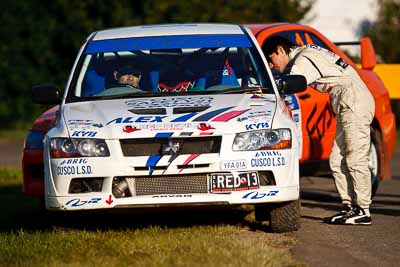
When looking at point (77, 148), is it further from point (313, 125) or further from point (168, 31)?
point (313, 125)

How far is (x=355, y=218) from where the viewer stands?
9.74 metres

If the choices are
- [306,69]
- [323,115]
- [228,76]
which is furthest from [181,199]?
[323,115]

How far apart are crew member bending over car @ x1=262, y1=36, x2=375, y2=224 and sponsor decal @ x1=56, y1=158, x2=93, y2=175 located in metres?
2.17

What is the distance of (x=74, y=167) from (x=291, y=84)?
1.98 meters

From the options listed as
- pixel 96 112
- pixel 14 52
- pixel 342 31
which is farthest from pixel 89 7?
pixel 96 112

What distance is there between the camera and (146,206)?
8.52m

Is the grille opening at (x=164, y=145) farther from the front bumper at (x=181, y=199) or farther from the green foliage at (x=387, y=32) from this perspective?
the green foliage at (x=387, y=32)

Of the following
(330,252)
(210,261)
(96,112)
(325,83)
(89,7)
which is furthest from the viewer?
(89,7)

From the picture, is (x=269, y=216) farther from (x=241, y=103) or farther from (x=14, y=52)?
(x=14, y=52)

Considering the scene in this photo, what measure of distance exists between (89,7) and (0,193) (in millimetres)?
12167

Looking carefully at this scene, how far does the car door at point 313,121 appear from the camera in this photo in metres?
11.1

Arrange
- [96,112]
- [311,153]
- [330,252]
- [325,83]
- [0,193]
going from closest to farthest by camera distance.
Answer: [330,252] → [96,112] → [325,83] → [311,153] → [0,193]

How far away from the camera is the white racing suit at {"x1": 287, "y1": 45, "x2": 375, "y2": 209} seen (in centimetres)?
988

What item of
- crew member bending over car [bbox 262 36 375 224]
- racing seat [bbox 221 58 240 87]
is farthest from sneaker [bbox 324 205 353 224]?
racing seat [bbox 221 58 240 87]
